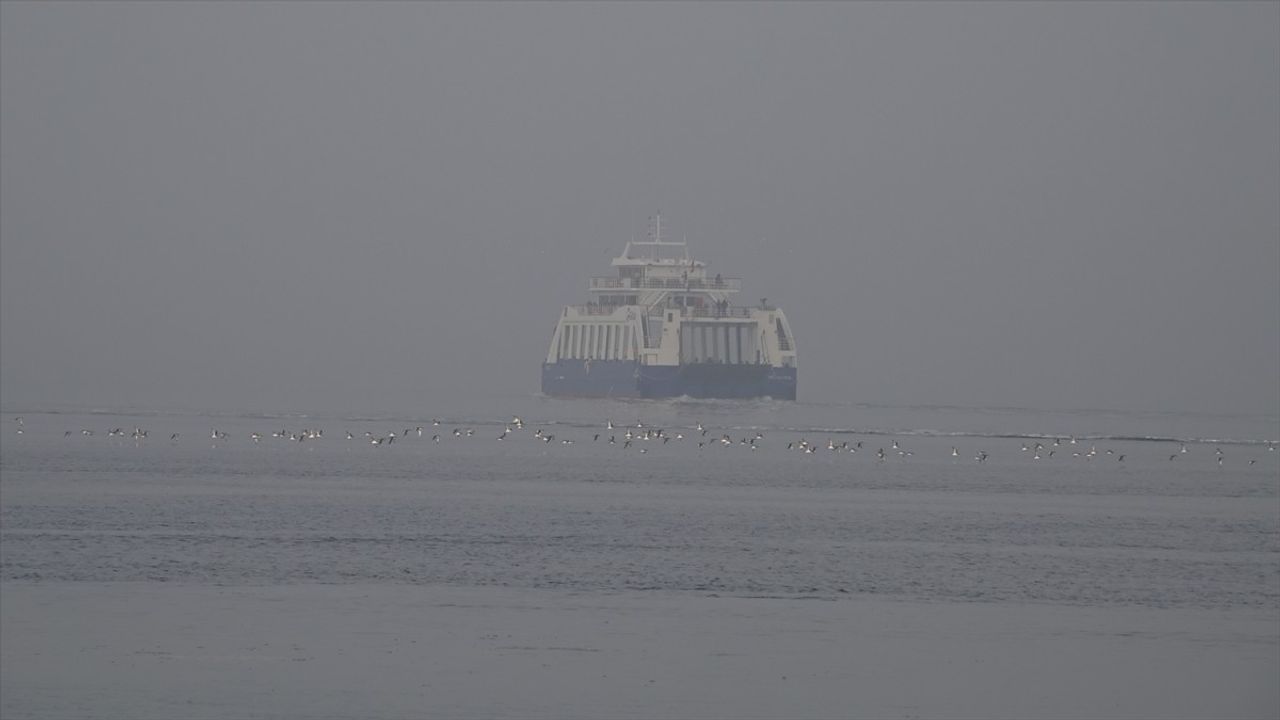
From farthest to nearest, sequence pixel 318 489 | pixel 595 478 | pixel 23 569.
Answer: pixel 595 478 → pixel 318 489 → pixel 23 569

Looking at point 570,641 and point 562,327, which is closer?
point 570,641

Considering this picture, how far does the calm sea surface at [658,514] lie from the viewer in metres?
31.3

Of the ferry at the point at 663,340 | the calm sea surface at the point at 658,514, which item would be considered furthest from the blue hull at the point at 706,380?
the calm sea surface at the point at 658,514

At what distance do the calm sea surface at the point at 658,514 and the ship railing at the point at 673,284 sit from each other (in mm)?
61561

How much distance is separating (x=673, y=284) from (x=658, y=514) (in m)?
110

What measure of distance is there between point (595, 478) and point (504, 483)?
4.55m

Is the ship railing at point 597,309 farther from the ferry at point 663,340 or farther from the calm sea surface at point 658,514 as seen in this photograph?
the calm sea surface at point 658,514

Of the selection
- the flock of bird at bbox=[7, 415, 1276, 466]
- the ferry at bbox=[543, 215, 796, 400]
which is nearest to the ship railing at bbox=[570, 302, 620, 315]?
the ferry at bbox=[543, 215, 796, 400]

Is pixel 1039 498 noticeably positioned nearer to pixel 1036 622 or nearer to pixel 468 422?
pixel 1036 622

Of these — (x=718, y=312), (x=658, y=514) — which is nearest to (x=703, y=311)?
(x=718, y=312)

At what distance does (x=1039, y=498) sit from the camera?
177 ft

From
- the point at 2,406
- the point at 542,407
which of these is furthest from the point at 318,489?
the point at 542,407

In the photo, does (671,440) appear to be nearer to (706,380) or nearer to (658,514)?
A: (658,514)

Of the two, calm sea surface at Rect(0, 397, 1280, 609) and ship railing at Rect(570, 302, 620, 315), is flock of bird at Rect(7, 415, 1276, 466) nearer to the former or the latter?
calm sea surface at Rect(0, 397, 1280, 609)
